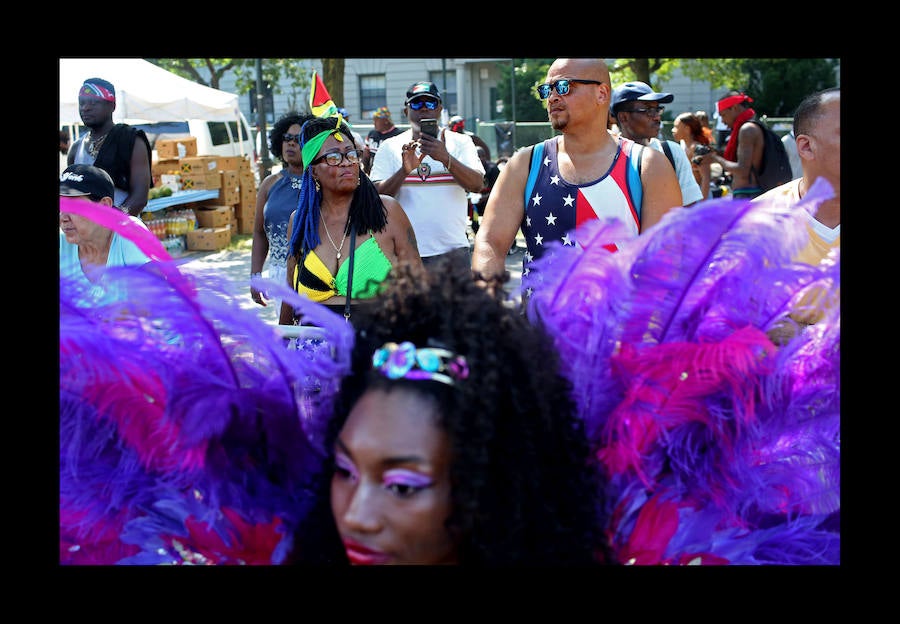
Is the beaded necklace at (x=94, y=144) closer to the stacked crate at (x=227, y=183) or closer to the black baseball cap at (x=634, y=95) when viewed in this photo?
the black baseball cap at (x=634, y=95)

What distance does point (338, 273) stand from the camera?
4086mm

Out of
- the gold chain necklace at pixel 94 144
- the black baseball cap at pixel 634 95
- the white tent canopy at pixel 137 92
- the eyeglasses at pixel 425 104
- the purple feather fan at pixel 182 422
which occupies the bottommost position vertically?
the purple feather fan at pixel 182 422

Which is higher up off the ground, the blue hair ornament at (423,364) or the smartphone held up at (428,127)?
the smartphone held up at (428,127)

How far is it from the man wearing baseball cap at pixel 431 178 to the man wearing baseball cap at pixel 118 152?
4.73 ft

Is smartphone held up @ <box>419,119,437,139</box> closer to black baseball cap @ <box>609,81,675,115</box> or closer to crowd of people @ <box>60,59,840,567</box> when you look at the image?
black baseball cap @ <box>609,81,675,115</box>

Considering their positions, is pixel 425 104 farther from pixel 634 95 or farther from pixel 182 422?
pixel 182 422

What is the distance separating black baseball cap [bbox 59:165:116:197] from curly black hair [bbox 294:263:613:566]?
115 inches

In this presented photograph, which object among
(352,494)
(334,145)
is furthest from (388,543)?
(334,145)

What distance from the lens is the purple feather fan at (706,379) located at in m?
1.92

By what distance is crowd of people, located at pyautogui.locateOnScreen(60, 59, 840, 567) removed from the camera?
1.75 m

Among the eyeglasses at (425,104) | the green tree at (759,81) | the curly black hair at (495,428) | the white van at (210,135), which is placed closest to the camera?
the curly black hair at (495,428)

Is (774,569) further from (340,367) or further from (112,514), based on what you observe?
(112,514)

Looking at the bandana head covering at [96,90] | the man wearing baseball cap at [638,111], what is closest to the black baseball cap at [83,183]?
the bandana head covering at [96,90]

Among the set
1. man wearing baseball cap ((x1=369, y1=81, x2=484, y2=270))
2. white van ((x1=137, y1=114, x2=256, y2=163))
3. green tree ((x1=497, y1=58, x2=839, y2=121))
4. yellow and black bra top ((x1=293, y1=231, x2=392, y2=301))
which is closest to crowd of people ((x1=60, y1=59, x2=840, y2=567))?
yellow and black bra top ((x1=293, y1=231, x2=392, y2=301))
